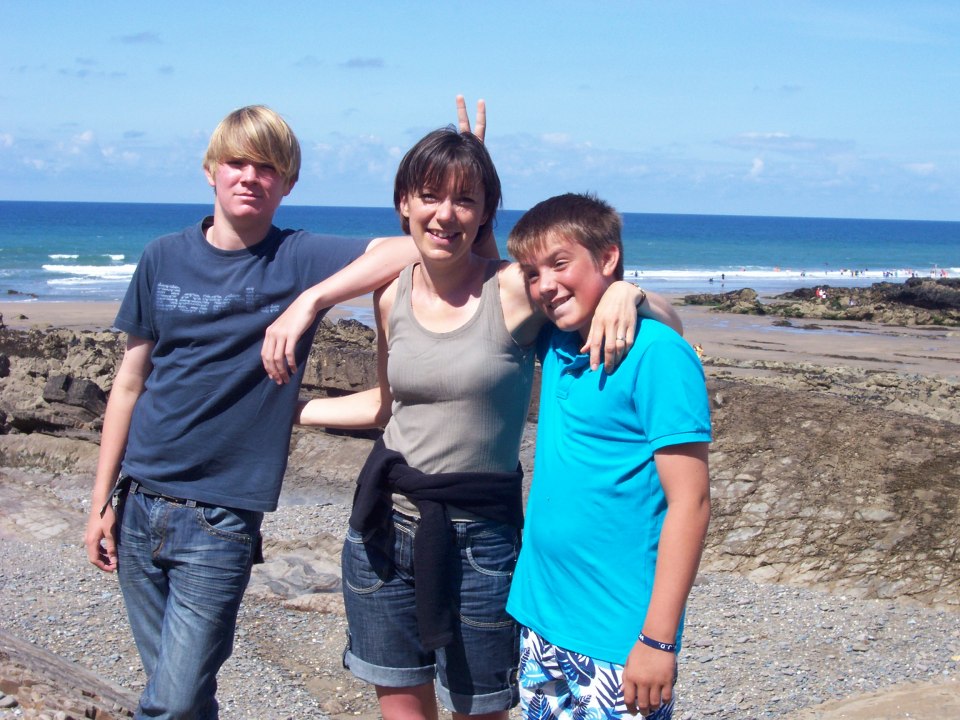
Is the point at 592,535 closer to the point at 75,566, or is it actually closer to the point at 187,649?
the point at 187,649

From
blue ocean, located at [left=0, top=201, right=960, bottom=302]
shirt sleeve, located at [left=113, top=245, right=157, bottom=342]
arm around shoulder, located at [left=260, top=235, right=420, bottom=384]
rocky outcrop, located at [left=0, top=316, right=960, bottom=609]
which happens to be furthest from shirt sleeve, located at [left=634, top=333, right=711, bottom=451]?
blue ocean, located at [left=0, top=201, right=960, bottom=302]

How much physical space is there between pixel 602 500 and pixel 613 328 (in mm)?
391

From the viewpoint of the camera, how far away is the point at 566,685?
97.4 inches

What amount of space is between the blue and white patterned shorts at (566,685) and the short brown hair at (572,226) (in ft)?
2.91

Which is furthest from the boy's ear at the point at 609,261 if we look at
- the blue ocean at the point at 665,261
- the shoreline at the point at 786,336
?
the shoreline at the point at 786,336

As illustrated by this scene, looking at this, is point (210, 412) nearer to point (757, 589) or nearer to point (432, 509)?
point (432, 509)

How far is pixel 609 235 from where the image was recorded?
2.44 metres

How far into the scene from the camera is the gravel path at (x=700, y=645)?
4.44m

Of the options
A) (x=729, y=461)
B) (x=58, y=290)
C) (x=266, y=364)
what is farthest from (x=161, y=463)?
(x=58, y=290)

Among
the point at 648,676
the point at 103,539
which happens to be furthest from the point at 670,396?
the point at 103,539

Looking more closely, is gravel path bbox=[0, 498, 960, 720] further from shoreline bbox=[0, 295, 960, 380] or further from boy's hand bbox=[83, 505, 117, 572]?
shoreline bbox=[0, 295, 960, 380]

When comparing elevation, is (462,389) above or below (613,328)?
below

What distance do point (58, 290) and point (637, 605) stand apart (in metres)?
33.5

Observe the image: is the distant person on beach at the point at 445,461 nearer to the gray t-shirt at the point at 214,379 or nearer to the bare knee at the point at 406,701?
the bare knee at the point at 406,701
